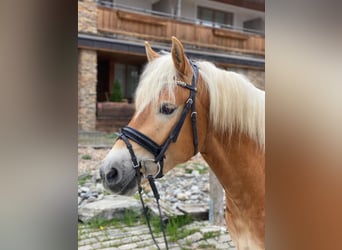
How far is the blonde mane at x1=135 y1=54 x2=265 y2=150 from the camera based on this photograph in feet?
3.66

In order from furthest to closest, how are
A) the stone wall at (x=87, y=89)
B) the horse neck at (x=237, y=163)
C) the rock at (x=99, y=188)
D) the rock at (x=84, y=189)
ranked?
1. the stone wall at (x=87, y=89)
2. the rock at (x=84, y=189)
3. the rock at (x=99, y=188)
4. the horse neck at (x=237, y=163)

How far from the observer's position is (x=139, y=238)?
172cm

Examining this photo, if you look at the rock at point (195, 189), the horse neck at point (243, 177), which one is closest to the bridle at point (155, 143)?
the horse neck at point (243, 177)

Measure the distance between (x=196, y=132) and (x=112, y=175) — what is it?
1.13ft

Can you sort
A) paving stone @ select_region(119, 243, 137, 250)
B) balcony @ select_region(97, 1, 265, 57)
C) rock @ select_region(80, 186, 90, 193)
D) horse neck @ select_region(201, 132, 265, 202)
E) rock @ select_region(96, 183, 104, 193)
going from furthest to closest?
balcony @ select_region(97, 1, 265, 57) → rock @ select_region(80, 186, 90, 193) → paving stone @ select_region(119, 243, 137, 250) → rock @ select_region(96, 183, 104, 193) → horse neck @ select_region(201, 132, 265, 202)

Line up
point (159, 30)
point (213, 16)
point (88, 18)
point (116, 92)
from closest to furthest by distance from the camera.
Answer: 1. point (116, 92)
2. point (88, 18)
3. point (159, 30)
4. point (213, 16)

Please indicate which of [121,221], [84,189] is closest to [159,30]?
[84,189]

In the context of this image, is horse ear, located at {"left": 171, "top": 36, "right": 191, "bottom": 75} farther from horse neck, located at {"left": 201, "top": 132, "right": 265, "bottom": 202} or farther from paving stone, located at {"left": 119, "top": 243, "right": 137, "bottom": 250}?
paving stone, located at {"left": 119, "top": 243, "right": 137, "bottom": 250}

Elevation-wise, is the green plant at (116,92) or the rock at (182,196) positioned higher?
the green plant at (116,92)

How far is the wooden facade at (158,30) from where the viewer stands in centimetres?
233

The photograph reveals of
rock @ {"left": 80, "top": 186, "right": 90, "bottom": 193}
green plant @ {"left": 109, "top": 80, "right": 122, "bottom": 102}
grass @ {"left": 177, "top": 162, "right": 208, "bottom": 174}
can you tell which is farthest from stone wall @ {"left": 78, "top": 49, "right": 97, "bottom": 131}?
grass @ {"left": 177, "top": 162, "right": 208, "bottom": 174}

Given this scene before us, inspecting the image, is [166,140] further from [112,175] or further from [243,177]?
[243,177]

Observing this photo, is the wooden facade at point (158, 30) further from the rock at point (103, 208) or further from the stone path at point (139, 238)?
the stone path at point (139, 238)

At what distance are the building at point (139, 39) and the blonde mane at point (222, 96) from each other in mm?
704
